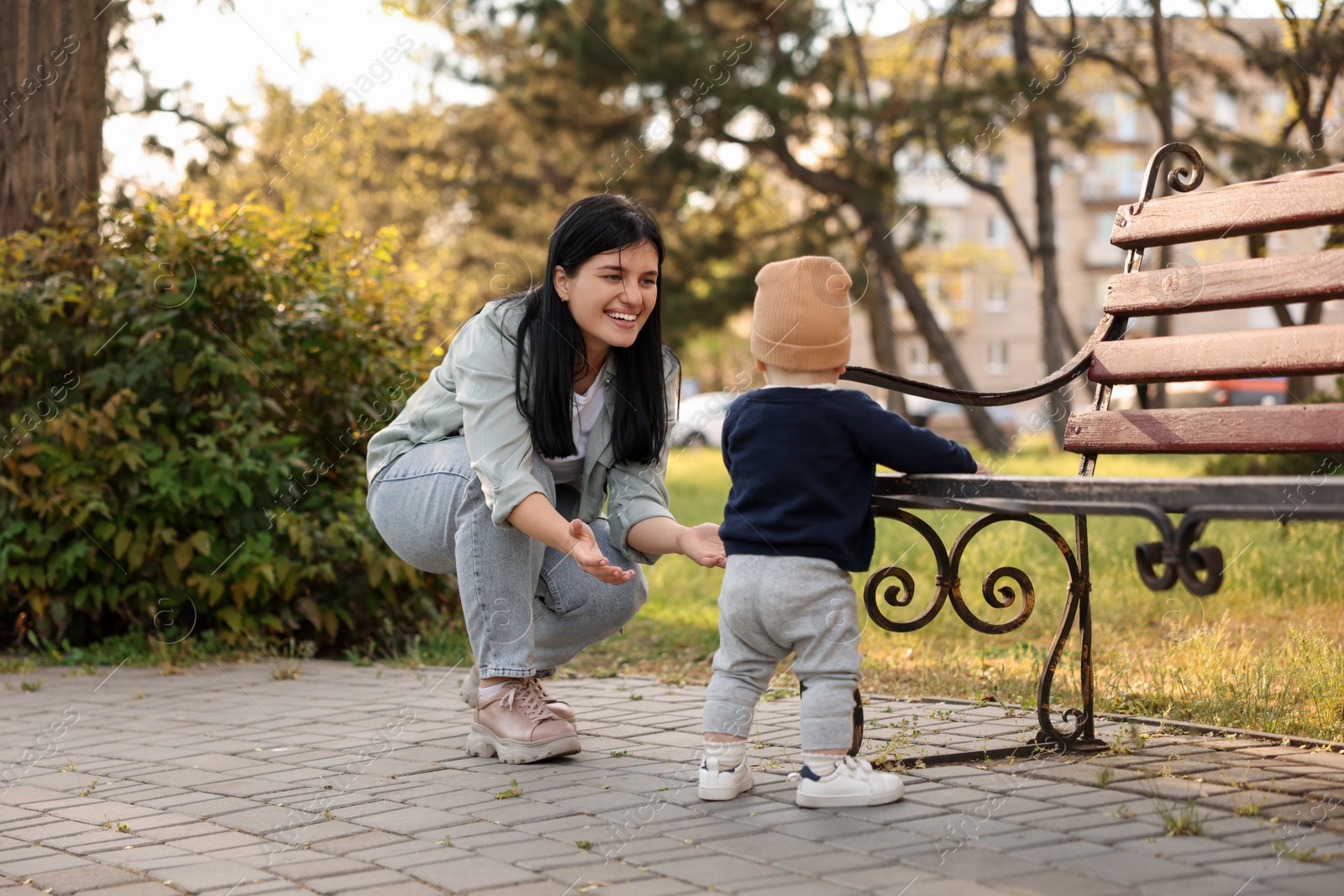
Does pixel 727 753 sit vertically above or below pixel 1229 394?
below

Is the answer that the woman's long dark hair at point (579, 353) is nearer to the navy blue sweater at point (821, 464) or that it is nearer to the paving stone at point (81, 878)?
the navy blue sweater at point (821, 464)

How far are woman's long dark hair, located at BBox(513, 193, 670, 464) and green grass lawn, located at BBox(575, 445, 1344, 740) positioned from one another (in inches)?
53.1

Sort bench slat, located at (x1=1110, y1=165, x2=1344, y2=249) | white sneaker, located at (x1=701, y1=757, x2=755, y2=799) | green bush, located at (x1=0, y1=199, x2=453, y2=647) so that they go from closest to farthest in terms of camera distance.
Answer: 1. white sneaker, located at (x1=701, y1=757, x2=755, y2=799)
2. bench slat, located at (x1=1110, y1=165, x2=1344, y2=249)
3. green bush, located at (x1=0, y1=199, x2=453, y2=647)

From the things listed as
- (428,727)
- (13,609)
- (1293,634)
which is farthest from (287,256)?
(1293,634)

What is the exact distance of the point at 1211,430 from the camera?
3156 mm

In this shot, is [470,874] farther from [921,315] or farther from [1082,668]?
[921,315]

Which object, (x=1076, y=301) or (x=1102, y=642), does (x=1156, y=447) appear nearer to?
(x=1102, y=642)

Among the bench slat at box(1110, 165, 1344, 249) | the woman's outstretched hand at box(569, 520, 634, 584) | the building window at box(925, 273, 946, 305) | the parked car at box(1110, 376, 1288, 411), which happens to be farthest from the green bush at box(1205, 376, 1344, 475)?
the building window at box(925, 273, 946, 305)

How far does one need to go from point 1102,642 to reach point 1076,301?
5789 centimetres

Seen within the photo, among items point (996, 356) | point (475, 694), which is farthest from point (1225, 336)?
point (996, 356)

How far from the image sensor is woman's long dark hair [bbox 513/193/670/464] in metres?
3.45

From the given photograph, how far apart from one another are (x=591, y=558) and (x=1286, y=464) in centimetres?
656

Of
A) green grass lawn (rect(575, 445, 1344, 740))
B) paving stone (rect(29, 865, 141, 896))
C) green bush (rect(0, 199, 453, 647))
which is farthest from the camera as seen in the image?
green bush (rect(0, 199, 453, 647))

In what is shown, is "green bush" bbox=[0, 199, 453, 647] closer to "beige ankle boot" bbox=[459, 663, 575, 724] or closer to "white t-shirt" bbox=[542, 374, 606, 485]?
"beige ankle boot" bbox=[459, 663, 575, 724]
